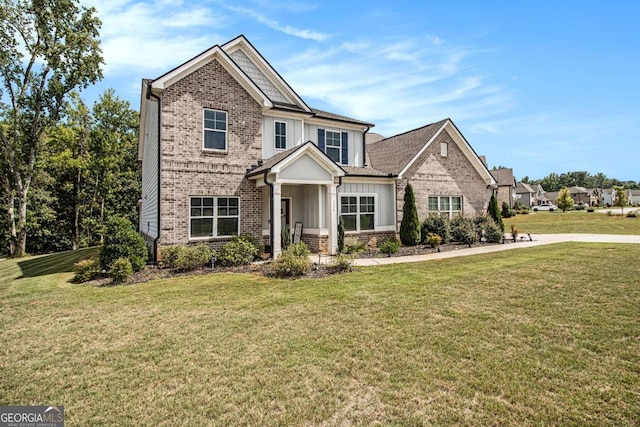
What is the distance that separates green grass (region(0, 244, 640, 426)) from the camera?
3.48 meters

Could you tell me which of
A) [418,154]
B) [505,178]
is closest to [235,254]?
[418,154]

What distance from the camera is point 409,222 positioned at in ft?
54.9

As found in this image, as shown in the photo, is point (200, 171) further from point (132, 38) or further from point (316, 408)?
point (316, 408)

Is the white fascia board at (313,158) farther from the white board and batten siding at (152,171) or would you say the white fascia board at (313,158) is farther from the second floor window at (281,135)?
the white board and batten siding at (152,171)

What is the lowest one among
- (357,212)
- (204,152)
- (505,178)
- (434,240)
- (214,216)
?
(434,240)

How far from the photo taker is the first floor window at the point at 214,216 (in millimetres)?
12695

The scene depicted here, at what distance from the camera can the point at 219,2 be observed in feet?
30.6

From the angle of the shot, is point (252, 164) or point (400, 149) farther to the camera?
point (400, 149)

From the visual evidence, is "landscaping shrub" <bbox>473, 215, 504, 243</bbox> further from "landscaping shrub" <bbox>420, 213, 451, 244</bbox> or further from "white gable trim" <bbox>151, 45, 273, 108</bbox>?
"white gable trim" <bbox>151, 45, 273, 108</bbox>

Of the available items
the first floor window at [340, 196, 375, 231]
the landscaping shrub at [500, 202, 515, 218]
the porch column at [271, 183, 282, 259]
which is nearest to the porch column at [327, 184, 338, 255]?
the first floor window at [340, 196, 375, 231]

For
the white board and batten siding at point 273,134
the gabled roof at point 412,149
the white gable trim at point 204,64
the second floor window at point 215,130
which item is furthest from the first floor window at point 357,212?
the second floor window at point 215,130

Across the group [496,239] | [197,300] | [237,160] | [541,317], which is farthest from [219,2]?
[496,239]

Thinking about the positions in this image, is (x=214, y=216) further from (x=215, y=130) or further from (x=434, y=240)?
(x=434, y=240)

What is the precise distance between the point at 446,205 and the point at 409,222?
405 centimetres
